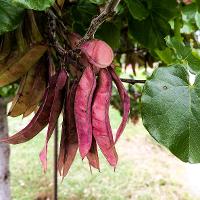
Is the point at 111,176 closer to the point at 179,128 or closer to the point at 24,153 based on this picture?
the point at 24,153

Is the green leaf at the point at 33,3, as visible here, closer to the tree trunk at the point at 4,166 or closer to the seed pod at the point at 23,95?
the seed pod at the point at 23,95

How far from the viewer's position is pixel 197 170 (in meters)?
4.49

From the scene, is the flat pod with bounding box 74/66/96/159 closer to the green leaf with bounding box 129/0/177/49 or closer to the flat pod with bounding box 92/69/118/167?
the flat pod with bounding box 92/69/118/167

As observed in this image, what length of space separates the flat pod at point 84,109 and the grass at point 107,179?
8.70 feet

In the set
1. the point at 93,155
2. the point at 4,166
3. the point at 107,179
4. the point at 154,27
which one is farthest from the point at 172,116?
the point at 107,179

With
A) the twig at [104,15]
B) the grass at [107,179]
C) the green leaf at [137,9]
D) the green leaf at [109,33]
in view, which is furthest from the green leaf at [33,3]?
the grass at [107,179]

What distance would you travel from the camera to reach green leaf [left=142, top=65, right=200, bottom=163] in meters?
0.64

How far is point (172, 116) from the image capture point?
635 mm

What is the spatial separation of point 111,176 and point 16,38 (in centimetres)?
328

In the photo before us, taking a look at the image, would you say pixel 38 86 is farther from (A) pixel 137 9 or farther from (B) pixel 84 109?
(A) pixel 137 9

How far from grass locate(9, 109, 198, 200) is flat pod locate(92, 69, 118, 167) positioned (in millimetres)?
2644

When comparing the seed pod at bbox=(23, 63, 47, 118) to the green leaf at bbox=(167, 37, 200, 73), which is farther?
the green leaf at bbox=(167, 37, 200, 73)

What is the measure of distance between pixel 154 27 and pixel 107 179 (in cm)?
294

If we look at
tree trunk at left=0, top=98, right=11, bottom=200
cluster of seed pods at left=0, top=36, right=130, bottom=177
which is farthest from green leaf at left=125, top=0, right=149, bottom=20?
tree trunk at left=0, top=98, right=11, bottom=200
